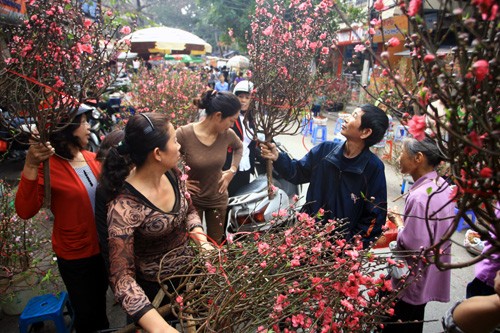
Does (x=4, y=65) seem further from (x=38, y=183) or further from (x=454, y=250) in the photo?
(x=454, y=250)

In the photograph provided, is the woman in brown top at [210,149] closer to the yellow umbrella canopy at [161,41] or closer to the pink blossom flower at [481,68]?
the pink blossom flower at [481,68]

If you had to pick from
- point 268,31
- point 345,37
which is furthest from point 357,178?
point 345,37

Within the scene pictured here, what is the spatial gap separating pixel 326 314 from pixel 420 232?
1.02 meters

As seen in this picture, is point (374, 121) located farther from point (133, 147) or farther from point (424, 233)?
point (133, 147)

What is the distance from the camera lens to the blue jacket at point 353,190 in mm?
2289

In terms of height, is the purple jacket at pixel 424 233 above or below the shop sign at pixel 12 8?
below

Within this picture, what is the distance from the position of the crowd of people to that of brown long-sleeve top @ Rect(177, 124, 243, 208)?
4cm

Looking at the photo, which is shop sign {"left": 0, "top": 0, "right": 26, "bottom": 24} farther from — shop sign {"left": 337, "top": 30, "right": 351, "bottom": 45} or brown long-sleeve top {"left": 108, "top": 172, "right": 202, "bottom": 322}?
shop sign {"left": 337, "top": 30, "right": 351, "bottom": 45}

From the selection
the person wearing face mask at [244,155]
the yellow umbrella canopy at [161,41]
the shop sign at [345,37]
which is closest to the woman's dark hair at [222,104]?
the person wearing face mask at [244,155]

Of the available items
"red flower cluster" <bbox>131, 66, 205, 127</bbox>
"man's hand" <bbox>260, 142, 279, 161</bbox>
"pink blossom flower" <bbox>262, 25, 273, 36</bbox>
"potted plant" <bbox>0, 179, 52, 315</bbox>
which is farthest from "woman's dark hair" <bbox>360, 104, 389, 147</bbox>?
"red flower cluster" <bbox>131, 66, 205, 127</bbox>

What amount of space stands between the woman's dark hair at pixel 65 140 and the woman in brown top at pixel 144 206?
452mm

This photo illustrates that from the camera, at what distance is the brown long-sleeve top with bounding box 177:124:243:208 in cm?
296

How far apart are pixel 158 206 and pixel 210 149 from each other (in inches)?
52.5

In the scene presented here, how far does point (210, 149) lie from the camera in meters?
3.02
